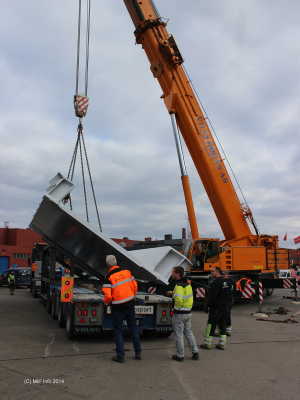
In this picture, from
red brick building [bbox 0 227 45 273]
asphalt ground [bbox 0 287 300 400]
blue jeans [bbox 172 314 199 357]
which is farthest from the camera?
red brick building [bbox 0 227 45 273]

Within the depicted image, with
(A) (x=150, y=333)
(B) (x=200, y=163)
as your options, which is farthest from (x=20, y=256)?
(A) (x=150, y=333)

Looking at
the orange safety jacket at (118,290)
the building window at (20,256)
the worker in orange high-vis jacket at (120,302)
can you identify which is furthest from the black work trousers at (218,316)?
the building window at (20,256)

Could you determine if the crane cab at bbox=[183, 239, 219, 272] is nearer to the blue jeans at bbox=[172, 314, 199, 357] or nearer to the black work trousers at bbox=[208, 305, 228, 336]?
the black work trousers at bbox=[208, 305, 228, 336]

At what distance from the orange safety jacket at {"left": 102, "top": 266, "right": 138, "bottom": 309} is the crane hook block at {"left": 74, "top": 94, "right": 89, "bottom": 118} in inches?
244

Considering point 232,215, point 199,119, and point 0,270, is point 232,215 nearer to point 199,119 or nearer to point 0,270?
point 199,119

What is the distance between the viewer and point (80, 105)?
1012 centimetres

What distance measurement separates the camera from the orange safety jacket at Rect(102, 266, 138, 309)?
5.24m

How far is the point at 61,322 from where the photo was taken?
310 inches

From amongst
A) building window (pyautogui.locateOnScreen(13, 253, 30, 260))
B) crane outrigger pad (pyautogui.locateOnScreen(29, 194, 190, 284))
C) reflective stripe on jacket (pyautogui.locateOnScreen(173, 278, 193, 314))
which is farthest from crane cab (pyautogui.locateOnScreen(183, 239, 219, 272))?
building window (pyautogui.locateOnScreen(13, 253, 30, 260))

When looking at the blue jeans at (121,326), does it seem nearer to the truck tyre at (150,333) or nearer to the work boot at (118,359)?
the work boot at (118,359)

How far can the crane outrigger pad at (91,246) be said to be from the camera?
649 centimetres

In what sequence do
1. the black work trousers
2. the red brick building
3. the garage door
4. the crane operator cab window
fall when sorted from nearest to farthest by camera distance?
the black work trousers < the crane operator cab window < the garage door < the red brick building

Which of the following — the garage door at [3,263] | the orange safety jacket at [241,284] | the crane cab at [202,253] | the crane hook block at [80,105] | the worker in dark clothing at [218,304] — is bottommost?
the garage door at [3,263]

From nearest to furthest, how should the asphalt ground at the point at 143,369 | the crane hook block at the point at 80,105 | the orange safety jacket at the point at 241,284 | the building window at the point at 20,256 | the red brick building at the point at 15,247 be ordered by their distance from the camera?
the asphalt ground at the point at 143,369 → the crane hook block at the point at 80,105 → the orange safety jacket at the point at 241,284 → the red brick building at the point at 15,247 → the building window at the point at 20,256
